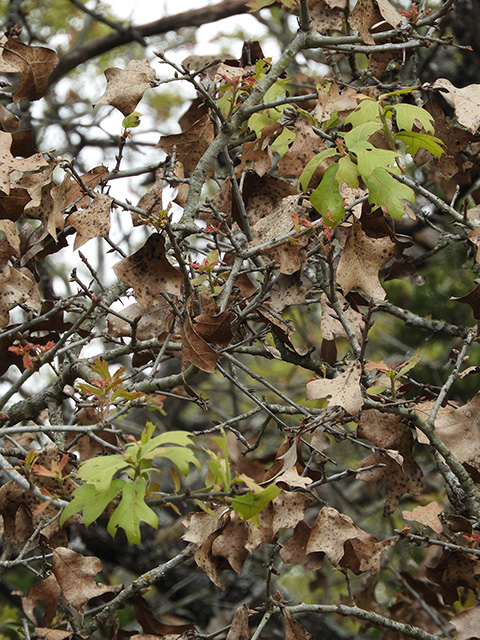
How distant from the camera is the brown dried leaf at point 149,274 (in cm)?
175

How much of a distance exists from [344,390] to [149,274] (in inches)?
24.6

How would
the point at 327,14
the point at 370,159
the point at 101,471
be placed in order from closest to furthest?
the point at 101,471 → the point at 370,159 → the point at 327,14

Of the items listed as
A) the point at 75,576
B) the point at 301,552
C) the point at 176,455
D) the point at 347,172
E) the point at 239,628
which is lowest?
the point at 239,628

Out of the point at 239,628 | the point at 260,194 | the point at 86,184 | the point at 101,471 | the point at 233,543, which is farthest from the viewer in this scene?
the point at 260,194

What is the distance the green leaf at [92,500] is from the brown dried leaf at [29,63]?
1.38 meters

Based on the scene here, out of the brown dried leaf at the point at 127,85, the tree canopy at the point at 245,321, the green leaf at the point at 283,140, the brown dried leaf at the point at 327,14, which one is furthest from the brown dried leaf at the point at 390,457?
the brown dried leaf at the point at 327,14

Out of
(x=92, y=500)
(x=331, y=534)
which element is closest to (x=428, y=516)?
(x=331, y=534)

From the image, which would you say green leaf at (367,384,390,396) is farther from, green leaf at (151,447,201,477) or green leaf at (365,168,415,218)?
green leaf at (151,447,201,477)

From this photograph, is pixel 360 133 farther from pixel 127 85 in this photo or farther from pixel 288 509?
pixel 288 509

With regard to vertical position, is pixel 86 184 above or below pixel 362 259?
above

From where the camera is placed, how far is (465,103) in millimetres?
1931

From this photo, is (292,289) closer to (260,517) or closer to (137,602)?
(260,517)

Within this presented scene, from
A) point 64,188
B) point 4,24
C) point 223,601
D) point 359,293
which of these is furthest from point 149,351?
point 4,24

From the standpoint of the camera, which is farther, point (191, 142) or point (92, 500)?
point (191, 142)
